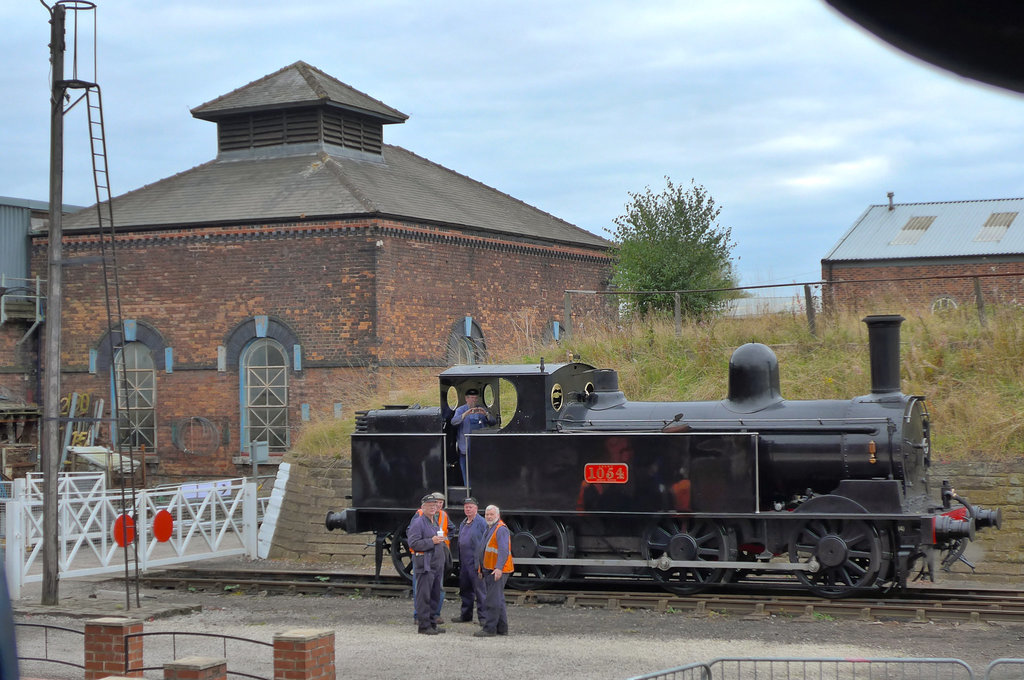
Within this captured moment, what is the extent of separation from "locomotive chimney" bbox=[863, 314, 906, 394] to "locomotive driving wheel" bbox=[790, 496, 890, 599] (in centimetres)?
147

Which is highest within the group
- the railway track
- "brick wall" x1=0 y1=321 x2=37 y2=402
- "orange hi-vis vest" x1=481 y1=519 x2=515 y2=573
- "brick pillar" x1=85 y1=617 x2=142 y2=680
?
"brick wall" x1=0 y1=321 x2=37 y2=402

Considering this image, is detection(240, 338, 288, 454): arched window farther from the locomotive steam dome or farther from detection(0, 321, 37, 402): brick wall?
the locomotive steam dome

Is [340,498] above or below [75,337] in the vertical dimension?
below

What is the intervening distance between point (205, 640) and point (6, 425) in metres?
16.8

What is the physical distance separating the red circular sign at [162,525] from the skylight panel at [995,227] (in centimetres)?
2768

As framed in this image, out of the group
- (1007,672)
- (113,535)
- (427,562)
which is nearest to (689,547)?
(427,562)

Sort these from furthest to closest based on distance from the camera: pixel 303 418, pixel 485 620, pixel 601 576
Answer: pixel 303 418
pixel 601 576
pixel 485 620

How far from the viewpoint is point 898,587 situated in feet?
41.5

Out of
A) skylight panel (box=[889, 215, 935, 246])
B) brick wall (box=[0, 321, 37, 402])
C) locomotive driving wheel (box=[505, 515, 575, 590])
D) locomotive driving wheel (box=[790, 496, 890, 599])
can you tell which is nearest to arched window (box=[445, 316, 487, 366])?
brick wall (box=[0, 321, 37, 402])

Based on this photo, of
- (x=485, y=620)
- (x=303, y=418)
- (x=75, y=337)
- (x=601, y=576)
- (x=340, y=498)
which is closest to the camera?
(x=485, y=620)

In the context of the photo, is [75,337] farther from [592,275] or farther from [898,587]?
[898,587]

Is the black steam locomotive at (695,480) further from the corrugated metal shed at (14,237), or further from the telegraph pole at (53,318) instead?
the corrugated metal shed at (14,237)

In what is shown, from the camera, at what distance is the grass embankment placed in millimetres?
15766

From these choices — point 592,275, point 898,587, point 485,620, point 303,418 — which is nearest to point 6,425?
point 303,418
